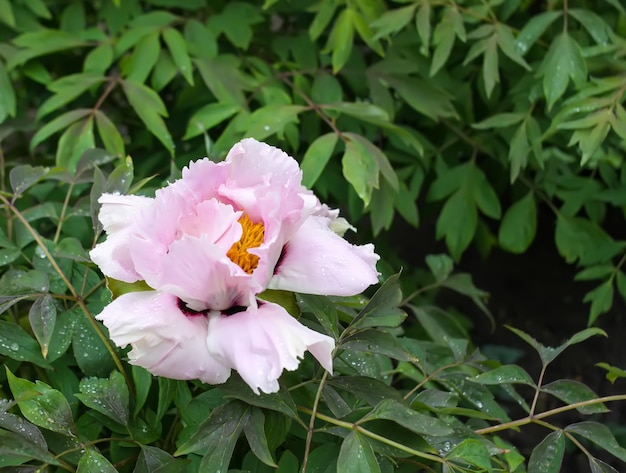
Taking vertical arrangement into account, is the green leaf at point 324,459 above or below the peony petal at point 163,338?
below

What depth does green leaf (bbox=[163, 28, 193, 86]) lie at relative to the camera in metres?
1.10

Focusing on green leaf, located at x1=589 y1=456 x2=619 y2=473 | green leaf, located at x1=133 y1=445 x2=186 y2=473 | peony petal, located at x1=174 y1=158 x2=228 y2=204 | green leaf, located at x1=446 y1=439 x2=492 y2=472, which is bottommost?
green leaf, located at x1=589 y1=456 x2=619 y2=473

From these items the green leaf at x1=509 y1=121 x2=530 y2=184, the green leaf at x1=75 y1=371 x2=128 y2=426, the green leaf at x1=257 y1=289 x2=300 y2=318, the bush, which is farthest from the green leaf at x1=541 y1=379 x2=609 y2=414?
the green leaf at x1=509 y1=121 x2=530 y2=184

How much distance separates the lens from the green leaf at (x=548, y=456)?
2.03 ft

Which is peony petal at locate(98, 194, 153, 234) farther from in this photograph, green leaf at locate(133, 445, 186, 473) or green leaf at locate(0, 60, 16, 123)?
green leaf at locate(0, 60, 16, 123)

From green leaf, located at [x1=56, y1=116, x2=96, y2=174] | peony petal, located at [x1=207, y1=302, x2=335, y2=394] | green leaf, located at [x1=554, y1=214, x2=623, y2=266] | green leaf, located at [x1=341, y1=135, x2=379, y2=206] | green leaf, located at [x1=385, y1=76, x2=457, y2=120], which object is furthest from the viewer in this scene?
green leaf, located at [x1=554, y1=214, x2=623, y2=266]

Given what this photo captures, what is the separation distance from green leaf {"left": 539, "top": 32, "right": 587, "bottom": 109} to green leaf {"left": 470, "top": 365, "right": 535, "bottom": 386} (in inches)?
19.6

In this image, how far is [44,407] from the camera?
1.83ft

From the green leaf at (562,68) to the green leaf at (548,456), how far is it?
1.81 feet

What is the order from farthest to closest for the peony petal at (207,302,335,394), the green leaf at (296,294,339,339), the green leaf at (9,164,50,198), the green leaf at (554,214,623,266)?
1. the green leaf at (554,214,623,266)
2. the green leaf at (9,164,50,198)
3. the green leaf at (296,294,339,339)
4. the peony petal at (207,302,335,394)

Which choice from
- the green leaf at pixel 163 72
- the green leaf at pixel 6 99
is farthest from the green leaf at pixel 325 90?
the green leaf at pixel 6 99

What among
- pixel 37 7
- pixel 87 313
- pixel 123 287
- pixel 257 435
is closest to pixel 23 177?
pixel 87 313

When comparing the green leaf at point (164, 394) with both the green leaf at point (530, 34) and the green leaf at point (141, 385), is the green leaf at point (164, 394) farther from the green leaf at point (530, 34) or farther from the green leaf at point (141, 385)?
the green leaf at point (530, 34)

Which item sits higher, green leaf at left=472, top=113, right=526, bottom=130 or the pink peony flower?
the pink peony flower
